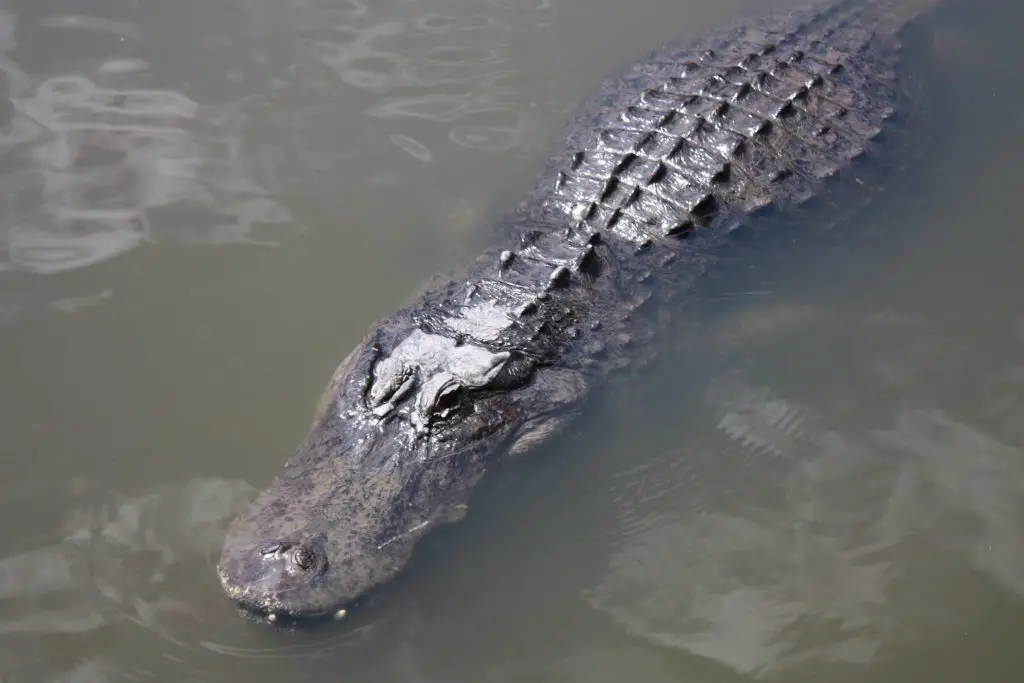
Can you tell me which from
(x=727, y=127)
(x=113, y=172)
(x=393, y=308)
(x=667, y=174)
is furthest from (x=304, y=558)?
(x=727, y=127)

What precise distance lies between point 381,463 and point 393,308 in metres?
1.36

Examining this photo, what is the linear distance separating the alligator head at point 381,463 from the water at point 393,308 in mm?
180

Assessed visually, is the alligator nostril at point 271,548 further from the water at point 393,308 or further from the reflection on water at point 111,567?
the reflection on water at point 111,567

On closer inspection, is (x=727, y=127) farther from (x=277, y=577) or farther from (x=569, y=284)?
(x=277, y=577)

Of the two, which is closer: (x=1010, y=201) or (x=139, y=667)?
(x=139, y=667)

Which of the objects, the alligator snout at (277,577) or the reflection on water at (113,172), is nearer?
the alligator snout at (277,577)

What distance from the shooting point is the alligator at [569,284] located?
3717 mm

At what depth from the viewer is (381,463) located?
12.9ft

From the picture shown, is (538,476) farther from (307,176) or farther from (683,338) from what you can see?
(307,176)

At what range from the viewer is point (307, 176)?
5789mm

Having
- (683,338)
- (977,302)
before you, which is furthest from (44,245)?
(977,302)

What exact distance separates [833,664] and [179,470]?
3.09 m

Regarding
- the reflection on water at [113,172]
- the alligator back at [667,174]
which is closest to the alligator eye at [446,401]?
the alligator back at [667,174]

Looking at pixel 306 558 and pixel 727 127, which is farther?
pixel 727 127
